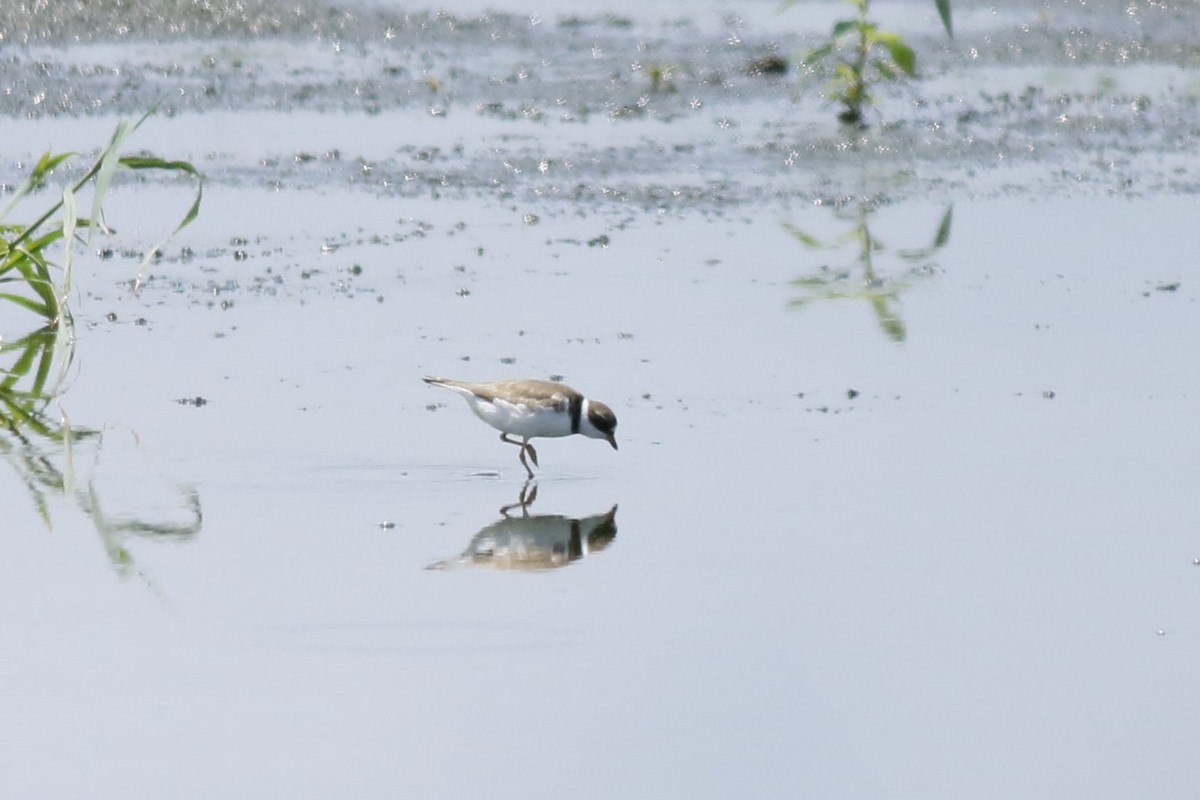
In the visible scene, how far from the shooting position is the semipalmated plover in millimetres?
7594

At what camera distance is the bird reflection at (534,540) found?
6621 mm

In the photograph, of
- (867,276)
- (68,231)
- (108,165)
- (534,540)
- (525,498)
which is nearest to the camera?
(534,540)

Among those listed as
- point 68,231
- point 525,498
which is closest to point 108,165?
point 68,231

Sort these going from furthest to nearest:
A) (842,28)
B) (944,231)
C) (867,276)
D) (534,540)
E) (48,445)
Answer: (842,28) < (944,231) < (867,276) < (48,445) < (534,540)

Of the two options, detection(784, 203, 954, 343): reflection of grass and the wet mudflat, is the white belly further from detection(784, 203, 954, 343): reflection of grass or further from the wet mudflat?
detection(784, 203, 954, 343): reflection of grass

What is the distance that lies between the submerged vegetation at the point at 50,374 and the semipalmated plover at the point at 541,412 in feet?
3.67

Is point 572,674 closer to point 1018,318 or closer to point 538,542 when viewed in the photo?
point 538,542

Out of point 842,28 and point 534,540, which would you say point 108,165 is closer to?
point 534,540

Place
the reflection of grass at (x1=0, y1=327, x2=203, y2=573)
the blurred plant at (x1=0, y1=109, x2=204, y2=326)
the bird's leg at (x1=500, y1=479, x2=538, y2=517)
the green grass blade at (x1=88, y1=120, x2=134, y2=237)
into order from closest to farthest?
1. the reflection of grass at (x1=0, y1=327, x2=203, y2=573)
2. the bird's leg at (x1=500, y1=479, x2=538, y2=517)
3. the green grass blade at (x1=88, y1=120, x2=134, y2=237)
4. the blurred plant at (x1=0, y1=109, x2=204, y2=326)

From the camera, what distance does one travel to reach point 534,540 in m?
6.86

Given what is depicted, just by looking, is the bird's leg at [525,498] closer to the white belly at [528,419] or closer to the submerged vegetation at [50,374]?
the white belly at [528,419]

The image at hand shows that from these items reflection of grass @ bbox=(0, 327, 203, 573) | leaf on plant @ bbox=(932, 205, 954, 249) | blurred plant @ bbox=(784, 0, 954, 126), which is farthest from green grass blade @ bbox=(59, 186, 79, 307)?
blurred plant @ bbox=(784, 0, 954, 126)

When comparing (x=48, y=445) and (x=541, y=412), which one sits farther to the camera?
(x=48, y=445)

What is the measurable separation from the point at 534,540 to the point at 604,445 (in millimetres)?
1329
